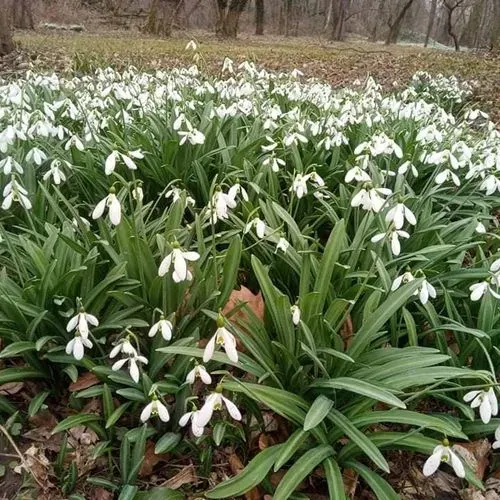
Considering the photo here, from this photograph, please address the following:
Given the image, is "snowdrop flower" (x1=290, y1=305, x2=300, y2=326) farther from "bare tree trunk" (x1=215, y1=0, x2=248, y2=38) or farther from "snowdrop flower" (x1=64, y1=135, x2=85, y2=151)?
"bare tree trunk" (x1=215, y1=0, x2=248, y2=38)

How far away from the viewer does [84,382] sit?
89.4 inches

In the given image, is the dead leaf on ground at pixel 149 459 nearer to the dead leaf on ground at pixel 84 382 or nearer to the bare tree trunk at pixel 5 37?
the dead leaf on ground at pixel 84 382

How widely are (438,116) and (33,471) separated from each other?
3973 mm

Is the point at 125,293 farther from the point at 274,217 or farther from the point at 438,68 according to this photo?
the point at 438,68

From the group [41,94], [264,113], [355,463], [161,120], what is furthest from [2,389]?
[41,94]

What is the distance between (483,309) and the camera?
2445mm

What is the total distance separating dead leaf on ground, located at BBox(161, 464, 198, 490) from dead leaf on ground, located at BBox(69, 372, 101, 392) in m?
0.51

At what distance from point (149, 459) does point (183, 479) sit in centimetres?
16

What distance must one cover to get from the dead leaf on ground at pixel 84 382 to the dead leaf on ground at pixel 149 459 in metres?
0.35

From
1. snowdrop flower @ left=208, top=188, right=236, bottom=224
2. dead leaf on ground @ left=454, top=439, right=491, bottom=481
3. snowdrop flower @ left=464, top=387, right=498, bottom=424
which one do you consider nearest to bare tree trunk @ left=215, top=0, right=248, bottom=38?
snowdrop flower @ left=208, top=188, right=236, bottom=224

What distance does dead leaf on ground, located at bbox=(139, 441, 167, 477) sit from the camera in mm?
2080

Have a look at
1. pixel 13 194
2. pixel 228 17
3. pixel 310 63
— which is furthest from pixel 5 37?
pixel 228 17

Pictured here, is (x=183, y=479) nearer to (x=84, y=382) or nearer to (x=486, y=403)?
(x=84, y=382)

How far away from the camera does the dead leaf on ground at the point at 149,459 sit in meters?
2.08
